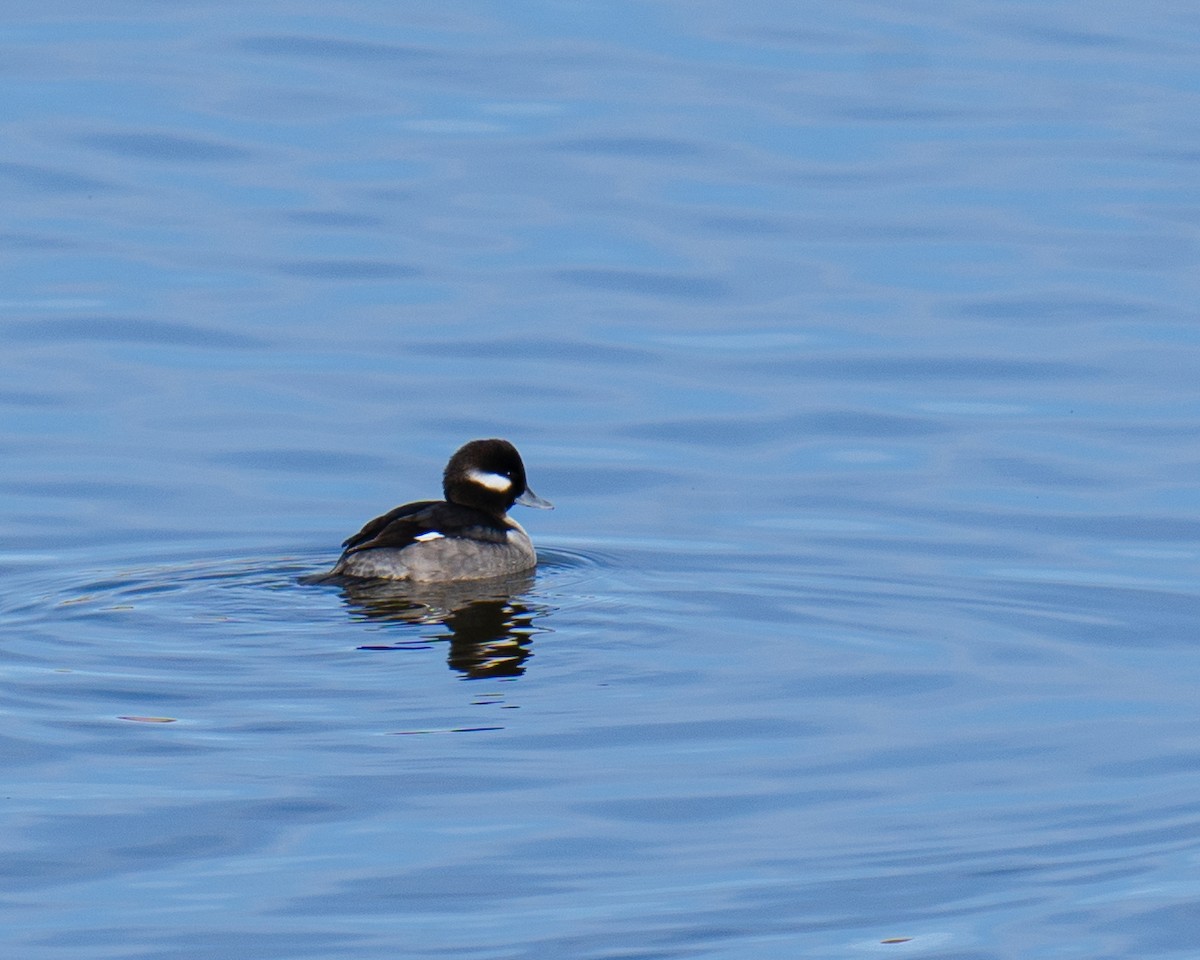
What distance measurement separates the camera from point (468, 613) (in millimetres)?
11344

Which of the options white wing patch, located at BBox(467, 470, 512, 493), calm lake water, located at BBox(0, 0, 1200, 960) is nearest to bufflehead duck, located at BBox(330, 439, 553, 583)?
white wing patch, located at BBox(467, 470, 512, 493)

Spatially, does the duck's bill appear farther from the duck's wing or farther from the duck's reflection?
the duck's reflection

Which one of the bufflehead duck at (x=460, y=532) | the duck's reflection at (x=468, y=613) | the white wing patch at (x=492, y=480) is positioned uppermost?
the white wing patch at (x=492, y=480)

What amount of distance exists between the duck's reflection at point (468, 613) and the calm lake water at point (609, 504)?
5 cm

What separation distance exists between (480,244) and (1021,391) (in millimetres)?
5836

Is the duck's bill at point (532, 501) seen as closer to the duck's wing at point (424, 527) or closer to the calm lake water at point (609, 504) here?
the calm lake water at point (609, 504)

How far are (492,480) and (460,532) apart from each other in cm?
73

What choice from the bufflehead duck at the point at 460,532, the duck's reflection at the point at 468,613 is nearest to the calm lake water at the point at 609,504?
the duck's reflection at the point at 468,613

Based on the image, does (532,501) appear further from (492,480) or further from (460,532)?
(460,532)

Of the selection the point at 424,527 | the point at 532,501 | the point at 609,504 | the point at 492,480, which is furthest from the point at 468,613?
the point at 609,504

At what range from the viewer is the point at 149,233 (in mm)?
20219

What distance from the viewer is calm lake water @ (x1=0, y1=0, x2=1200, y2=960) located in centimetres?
757

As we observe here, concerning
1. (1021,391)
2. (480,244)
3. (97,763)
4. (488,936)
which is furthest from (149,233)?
(488,936)

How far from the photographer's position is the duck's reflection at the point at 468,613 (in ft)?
33.5
